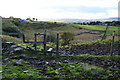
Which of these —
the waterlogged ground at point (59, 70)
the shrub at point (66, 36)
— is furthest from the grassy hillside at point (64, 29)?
the waterlogged ground at point (59, 70)

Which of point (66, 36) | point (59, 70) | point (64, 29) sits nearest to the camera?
point (59, 70)

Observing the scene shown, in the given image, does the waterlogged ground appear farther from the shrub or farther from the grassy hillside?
the grassy hillside

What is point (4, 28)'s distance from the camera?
109 ft

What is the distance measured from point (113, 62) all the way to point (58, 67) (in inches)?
143

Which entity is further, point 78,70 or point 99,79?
point 78,70

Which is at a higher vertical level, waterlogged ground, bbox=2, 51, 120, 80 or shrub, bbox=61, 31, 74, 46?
shrub, bbox=61, 31, 74, 46

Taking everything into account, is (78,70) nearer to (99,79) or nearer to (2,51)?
(99,79)

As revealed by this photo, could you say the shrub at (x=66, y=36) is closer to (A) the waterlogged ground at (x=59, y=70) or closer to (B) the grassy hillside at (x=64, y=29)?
(B) the grassy hillside at (x=64, y=29)

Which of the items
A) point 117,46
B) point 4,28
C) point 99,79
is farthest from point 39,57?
point 4,28

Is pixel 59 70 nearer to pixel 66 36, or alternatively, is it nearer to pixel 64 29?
pixel 66 36

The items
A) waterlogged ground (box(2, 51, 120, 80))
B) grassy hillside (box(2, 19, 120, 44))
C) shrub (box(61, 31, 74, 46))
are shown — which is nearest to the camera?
waterlogged ground (box(2, 51, 120, 80))

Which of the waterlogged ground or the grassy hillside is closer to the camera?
the waterlogged ground

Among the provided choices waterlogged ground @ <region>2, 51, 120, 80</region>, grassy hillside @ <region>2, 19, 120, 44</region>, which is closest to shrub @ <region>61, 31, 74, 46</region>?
grassy hillside @ <region>2, 19, 120, 44</region>

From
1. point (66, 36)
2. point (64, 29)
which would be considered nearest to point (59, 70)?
point (66, 36)
